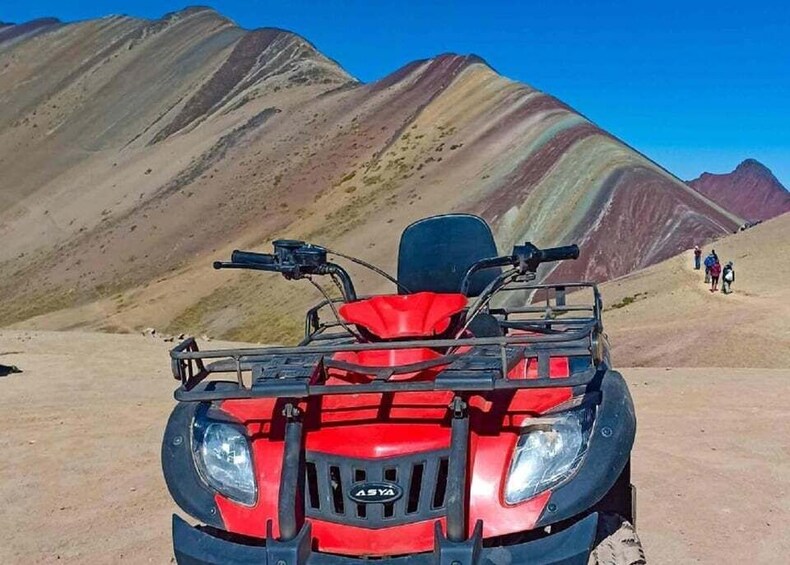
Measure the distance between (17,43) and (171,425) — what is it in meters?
94.4

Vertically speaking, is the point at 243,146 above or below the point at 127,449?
above

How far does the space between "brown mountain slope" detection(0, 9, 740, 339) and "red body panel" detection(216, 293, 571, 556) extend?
1058 inches

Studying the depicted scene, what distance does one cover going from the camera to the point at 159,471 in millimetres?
7754

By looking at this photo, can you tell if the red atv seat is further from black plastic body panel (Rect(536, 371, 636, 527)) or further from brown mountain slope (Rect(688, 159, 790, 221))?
brown mountain slope (Rect(688, 159, 790, 221))

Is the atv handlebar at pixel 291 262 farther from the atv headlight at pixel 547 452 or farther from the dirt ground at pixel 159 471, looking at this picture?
the dirt ground at pixel 159 471

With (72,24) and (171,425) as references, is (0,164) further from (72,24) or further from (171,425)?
(171,425)

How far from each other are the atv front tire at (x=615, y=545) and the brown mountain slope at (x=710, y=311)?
45.6 ft

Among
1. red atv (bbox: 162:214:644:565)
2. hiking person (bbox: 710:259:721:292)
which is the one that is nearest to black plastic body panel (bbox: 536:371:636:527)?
red atv (bbox: 162:214:644:565)

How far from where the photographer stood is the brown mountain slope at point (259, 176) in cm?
3625

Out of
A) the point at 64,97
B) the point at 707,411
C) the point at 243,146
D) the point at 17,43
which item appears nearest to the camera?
the point at 707,411

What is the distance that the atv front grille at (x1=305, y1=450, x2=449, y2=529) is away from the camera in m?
3.07

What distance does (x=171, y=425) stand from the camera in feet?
12.2

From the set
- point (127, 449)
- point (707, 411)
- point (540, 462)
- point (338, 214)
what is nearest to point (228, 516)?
point (540, 462)

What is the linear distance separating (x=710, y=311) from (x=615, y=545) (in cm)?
1960
